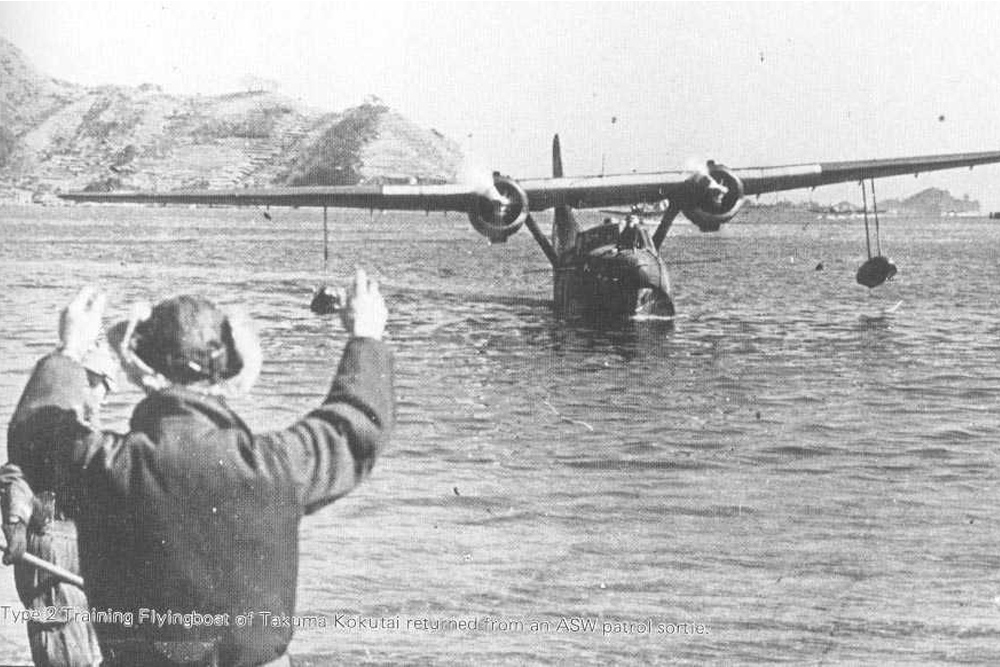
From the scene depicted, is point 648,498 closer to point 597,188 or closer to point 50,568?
point 50,568

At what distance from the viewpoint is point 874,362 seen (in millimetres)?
21188

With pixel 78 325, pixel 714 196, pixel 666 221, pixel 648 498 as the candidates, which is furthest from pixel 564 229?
pixel 78 325

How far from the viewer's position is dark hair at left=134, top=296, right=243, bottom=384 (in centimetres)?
307

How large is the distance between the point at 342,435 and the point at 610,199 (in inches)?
796

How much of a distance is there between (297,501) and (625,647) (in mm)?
3898

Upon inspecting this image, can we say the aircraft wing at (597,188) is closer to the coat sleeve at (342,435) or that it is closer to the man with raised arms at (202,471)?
the man with raised arms at (202,471)

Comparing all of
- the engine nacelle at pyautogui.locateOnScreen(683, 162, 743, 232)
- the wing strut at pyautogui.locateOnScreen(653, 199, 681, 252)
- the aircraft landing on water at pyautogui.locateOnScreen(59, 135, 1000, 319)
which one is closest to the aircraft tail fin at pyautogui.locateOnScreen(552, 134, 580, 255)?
the aircraft landing on water at pyautogui.locateOnScreen(59, 135, 1000, 319)

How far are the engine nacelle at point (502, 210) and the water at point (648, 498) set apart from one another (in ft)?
8.15

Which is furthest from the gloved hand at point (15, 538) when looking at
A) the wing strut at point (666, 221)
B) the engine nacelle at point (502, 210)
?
the wing strut at point (666, 221)

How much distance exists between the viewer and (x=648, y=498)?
34.1ft

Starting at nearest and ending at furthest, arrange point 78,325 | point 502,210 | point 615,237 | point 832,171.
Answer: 1. point 78,325
2. point 502,210
3. point 832,171
4. point 615,237

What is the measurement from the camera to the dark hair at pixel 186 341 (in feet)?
10.1

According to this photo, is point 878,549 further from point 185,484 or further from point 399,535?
point 185,484

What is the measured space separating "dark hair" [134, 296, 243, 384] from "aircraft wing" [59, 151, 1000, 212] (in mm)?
14036
